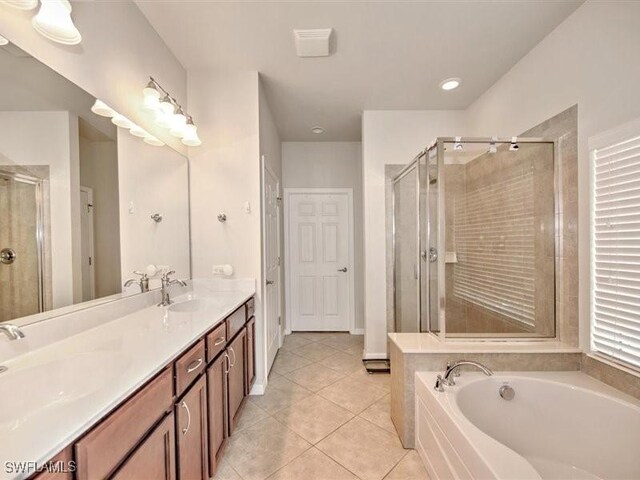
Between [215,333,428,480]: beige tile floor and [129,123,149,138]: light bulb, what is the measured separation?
6.61 feet

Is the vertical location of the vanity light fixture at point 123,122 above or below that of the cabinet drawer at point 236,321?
above

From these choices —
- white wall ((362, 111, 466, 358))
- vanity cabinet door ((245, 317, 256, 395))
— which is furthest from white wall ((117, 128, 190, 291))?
white wall ((362, 111, 466, 358))

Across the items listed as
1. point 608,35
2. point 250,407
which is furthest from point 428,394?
point 608,35

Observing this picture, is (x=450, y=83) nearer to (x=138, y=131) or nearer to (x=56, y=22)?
(x=138, y=131)

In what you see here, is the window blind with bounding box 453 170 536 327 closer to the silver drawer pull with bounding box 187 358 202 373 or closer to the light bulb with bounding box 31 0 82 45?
the silver drawer pull with bounding box 187 358 202 373

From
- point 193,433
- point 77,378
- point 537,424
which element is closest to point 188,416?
point 193,433

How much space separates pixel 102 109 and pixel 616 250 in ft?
9.01

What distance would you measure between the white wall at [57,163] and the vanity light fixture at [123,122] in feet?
0.60

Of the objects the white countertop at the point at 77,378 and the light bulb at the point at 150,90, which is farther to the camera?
the light bulb at the point at 150,90

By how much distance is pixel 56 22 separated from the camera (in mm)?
1066

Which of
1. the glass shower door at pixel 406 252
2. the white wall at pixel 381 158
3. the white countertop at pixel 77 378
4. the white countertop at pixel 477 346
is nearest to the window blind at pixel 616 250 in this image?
the white countertop at pixel 477 346

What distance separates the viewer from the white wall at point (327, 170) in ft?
12.2

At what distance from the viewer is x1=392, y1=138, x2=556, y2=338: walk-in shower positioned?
6.11ft

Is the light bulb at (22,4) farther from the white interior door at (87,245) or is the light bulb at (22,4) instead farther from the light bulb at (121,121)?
the white interior door at (87,245)
